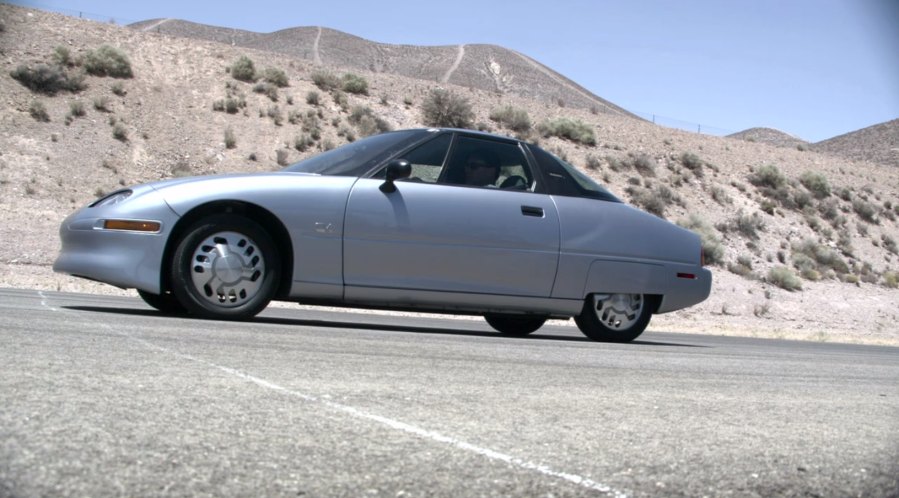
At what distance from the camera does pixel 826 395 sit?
698 centimetres

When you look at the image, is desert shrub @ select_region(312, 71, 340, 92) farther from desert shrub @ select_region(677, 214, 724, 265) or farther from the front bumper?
the front bumper

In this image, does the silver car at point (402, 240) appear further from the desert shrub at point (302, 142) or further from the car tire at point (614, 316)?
the desert shrub at point (302, 142)

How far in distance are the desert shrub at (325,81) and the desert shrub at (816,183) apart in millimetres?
23546

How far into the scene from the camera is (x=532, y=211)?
9070 millimetres

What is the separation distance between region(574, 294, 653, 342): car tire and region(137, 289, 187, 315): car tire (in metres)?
3.42

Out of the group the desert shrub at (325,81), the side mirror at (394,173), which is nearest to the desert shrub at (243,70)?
the desert shrub at (325,81)

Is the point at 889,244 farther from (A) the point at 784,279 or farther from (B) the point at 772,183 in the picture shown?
(A) the point at 784,279

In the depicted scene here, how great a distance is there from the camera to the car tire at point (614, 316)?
9.58m

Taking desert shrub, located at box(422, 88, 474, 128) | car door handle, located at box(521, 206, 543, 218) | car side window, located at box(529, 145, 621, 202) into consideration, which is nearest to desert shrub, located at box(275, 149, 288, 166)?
desert shrub, located at box(422, 88, 474, 128)

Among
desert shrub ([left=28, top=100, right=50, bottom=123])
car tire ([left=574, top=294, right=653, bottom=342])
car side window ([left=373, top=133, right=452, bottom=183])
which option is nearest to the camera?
car side window ([left=373, top=133, right=452, bottom=183])

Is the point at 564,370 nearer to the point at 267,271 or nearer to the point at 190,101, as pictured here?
the point at 267,271

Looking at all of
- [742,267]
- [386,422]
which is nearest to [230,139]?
[742,267]

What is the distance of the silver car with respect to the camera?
7.96 meters

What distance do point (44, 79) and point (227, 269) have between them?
1411 inches
